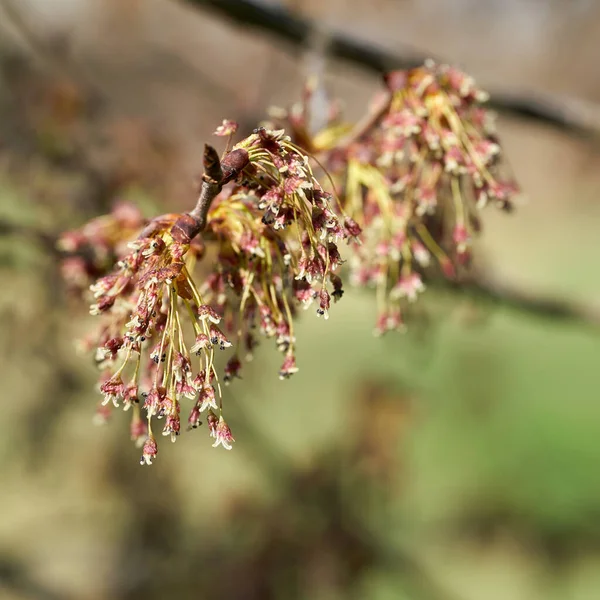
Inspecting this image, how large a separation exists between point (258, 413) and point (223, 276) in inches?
239

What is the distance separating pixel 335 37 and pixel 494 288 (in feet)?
3.88

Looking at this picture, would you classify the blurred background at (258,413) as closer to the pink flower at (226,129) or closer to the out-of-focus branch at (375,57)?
the out-of-focus branch at (375,57)

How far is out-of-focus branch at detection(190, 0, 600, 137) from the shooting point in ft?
6.42

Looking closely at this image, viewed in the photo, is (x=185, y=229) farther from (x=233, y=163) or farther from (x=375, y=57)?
(x=375, y=57)

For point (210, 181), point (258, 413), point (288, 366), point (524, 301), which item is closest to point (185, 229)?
point (210, 181)

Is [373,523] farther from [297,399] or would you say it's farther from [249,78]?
[249,78]

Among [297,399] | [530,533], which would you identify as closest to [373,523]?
[530,533]

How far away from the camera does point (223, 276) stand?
46.3 inches

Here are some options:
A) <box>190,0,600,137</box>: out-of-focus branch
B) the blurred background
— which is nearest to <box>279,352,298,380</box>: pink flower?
the blurred background

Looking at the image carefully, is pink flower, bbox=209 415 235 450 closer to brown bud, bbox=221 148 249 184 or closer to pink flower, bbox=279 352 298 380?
pink flower, bbox=279 352 298 380

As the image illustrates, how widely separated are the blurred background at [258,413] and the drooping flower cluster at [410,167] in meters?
0.25

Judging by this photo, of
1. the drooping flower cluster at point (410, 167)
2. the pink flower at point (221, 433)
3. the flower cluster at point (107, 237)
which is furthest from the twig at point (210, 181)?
the flower cluster at point (107, 237)

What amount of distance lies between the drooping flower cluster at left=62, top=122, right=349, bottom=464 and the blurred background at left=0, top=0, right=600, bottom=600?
30.8 inches

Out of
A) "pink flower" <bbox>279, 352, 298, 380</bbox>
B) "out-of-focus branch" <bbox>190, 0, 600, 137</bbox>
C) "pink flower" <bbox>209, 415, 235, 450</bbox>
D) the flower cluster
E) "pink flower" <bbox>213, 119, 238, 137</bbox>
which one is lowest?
"pink flower" <bbox>209, 415, 235, 450</bbox>
